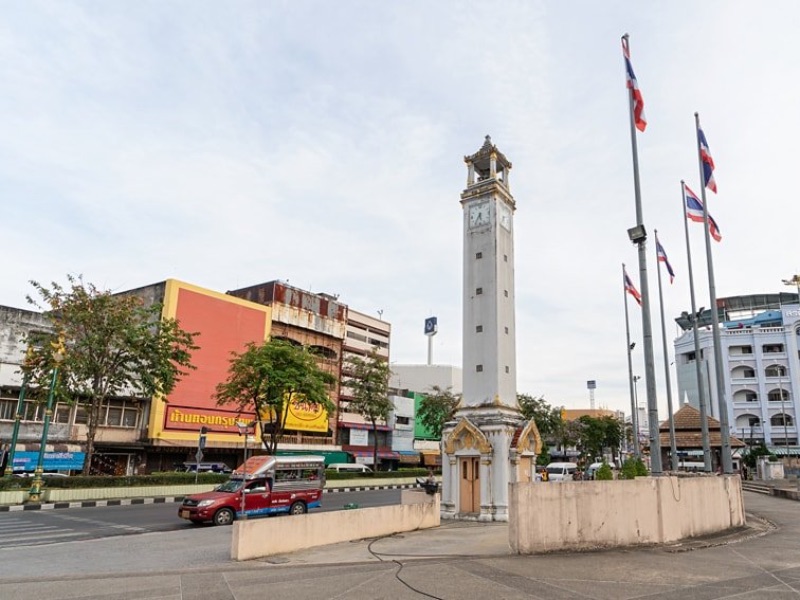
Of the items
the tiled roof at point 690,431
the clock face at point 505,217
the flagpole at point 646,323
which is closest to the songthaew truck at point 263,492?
the flagpole at point 646,323

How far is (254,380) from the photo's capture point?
34031 millimetres

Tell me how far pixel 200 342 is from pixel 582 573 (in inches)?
1614

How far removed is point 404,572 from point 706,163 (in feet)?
58.4

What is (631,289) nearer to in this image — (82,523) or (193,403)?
(82,523)

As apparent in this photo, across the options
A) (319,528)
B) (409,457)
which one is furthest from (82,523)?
(409,457)

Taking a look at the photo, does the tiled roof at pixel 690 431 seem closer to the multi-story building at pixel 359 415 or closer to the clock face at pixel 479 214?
the multi-story building at pixel 359 415

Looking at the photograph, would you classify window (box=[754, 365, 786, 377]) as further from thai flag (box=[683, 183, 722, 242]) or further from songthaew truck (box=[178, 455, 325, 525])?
songthaew truck (box=[178, 455, 325, 525])

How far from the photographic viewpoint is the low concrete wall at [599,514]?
13094mm

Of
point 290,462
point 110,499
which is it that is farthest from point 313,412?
point 290,462

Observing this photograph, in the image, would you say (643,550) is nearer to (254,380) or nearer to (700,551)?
(700,551)

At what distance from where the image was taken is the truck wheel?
19.3m

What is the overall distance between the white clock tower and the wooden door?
0.04 meters

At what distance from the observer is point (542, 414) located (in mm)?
59906

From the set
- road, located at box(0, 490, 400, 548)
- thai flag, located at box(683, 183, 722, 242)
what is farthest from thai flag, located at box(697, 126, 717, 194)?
road, located at box(0, 490, 400, 548)
